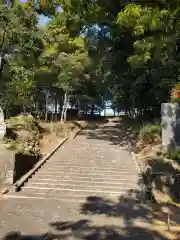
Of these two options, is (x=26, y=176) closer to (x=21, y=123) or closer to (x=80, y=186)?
(x=80, y=186)

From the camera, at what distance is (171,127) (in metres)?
11.0

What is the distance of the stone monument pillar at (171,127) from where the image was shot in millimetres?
10875

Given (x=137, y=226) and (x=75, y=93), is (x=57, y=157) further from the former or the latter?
(x=75, y=93)

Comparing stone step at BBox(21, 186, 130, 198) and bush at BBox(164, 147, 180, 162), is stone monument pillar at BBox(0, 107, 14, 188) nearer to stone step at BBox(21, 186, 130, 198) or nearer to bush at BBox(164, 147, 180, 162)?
stone step at BBox(21, 186, 130, 198)

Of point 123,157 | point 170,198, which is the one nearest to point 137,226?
point 170,198

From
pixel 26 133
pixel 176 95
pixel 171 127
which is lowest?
pixel 26 133

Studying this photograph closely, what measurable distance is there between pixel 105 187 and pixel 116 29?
8330 millimetres

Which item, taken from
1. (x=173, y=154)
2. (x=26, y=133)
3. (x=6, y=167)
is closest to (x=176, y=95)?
(x=173, y=154)

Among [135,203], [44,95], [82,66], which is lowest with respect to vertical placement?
[135,203]

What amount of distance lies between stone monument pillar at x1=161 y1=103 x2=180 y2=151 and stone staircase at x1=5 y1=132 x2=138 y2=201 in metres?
1.59

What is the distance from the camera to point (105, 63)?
17359 millimetres

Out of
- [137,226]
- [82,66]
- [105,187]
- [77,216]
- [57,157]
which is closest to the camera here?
[137,226]

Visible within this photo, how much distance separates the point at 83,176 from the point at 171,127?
3.60 meters

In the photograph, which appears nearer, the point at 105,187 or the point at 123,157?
the point at 105,187
